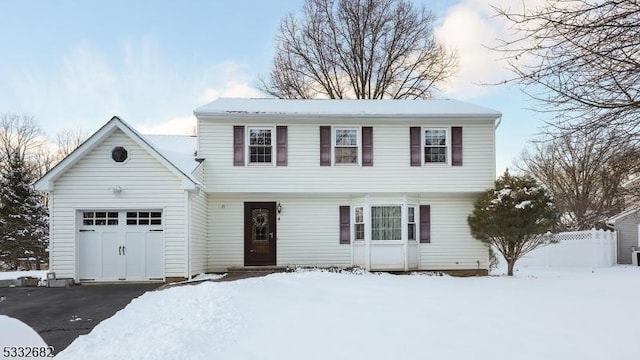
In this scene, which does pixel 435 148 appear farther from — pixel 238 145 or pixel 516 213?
pixel 238 145

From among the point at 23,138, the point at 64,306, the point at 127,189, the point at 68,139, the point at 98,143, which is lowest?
the point at 64,306

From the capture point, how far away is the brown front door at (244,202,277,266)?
16.8m

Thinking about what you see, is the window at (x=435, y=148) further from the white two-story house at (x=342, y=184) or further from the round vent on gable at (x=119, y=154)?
the round vent on gable at (x=119, y=154)

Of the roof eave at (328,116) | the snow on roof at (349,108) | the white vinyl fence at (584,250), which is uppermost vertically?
the snow on roof at (349,108)

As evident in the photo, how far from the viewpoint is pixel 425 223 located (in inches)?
672

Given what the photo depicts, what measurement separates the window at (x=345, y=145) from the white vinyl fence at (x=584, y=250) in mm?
9825

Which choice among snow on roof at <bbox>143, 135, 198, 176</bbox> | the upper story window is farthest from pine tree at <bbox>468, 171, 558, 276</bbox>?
snow on roof at <bbox>143, 135, 198, 176</bbox>

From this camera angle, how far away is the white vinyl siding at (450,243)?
55.7ft

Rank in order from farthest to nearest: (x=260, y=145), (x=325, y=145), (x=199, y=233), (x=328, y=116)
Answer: (x=325, y=145) < (x=260, y=145) < (x=328, y=116) < (x=199, y=233)

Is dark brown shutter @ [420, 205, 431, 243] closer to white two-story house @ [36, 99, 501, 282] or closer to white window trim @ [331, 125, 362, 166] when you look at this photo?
white two-story house @ [36, 99, 501, 282]

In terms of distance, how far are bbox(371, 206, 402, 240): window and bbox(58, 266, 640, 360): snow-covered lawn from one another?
15.7 ft

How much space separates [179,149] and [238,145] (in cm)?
250

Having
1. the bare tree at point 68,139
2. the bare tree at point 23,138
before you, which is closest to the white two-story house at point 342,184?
the bare tree at point 23,138

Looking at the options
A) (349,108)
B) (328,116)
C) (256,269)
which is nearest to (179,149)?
(256,269)
